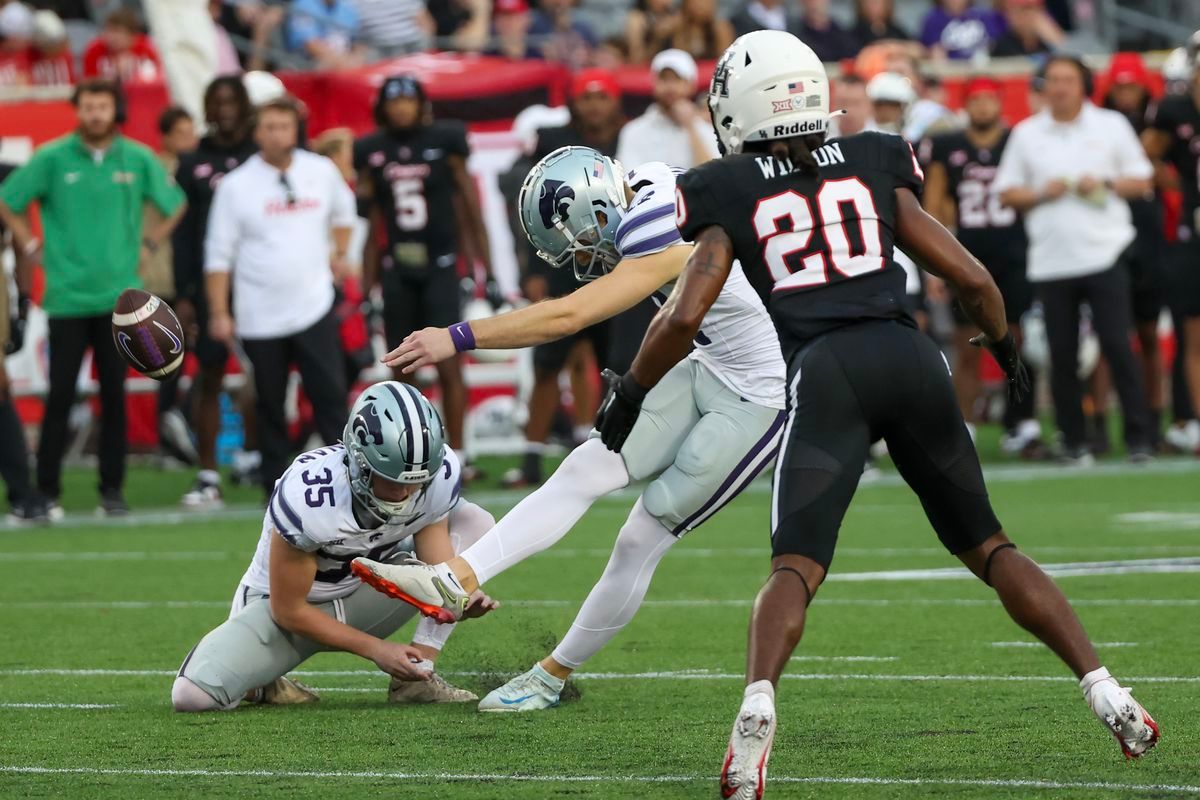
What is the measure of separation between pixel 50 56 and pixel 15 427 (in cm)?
517

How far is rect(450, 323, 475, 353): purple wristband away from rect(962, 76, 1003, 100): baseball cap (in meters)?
8.12

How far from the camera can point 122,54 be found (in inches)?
551

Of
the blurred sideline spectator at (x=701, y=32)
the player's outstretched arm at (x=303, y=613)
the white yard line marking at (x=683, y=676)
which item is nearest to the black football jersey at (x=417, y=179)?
the blurred sideline spectator at (x=701, y=32)

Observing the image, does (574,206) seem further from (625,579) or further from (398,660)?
(398,660)

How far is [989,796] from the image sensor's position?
13.1 feet

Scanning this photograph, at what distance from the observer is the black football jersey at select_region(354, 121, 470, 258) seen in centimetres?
1114

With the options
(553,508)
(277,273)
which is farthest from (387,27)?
(553,508)

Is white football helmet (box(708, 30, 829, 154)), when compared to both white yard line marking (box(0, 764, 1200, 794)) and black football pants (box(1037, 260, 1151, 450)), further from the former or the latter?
black football pants (box(1037, 260, 1151, 450))

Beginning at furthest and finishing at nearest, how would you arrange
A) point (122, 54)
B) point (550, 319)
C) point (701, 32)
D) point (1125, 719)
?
1. point (701, 32)
2. point (122, 54)
3. point (550, 319)
4. point (1125, 719)

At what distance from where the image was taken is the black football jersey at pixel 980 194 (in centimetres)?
1222

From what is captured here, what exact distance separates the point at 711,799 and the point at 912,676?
5.63 feet

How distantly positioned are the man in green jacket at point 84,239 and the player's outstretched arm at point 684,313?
21.0 feet

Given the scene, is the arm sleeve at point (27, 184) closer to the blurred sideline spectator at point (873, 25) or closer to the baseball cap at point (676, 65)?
the baseball cap at point (676, 65)

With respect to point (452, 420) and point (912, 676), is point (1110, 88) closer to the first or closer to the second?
point (452, 420)
